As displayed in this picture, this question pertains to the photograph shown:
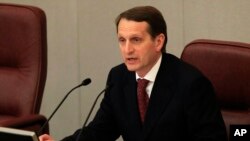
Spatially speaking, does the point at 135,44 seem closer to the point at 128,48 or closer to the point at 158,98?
the point at 128,48

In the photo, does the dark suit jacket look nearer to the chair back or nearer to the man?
the man

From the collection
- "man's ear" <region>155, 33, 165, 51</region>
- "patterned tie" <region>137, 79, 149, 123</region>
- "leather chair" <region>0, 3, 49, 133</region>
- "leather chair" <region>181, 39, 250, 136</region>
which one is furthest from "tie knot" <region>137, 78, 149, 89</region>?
"leather chair" <region>0, 3, 49, 133</region>

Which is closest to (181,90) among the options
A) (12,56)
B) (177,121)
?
(177,121)

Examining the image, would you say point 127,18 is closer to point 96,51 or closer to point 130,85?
point 130,85

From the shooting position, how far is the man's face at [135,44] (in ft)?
7.35

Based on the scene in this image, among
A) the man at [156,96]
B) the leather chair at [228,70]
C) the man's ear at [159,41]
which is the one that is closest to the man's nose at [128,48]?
the man at [156,96]

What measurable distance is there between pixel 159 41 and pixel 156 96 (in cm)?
Result: 23

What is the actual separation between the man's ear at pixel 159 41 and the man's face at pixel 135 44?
0.02m

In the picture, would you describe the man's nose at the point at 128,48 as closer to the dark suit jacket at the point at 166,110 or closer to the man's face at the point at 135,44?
the man's face at the point at 135,44

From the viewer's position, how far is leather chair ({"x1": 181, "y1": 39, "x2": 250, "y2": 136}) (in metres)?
2.36

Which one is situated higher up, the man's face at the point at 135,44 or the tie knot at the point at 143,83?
the man's face at the point at 135,44

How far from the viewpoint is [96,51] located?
391cm

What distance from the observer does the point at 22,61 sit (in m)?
2.96

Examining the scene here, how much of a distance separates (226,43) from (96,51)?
1.60m
